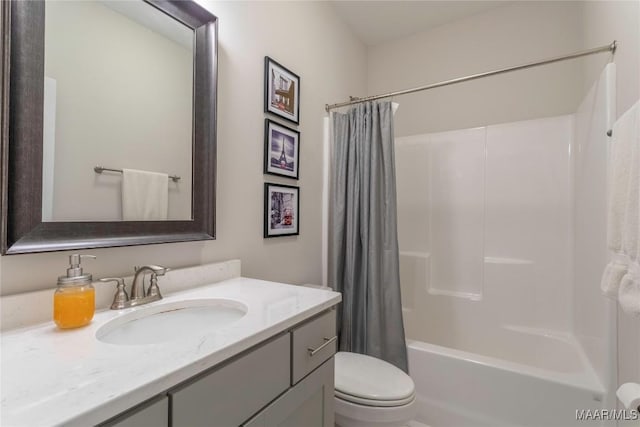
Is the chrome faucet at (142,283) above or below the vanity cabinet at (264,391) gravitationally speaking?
above

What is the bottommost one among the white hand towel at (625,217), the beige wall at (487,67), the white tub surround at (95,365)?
the white tub surround at (95,365)

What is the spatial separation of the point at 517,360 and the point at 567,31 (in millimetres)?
2223

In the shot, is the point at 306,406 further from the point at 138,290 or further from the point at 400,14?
the point at 400,14

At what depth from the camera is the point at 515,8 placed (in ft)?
7.02

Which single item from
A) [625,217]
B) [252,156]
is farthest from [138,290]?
[625,217]

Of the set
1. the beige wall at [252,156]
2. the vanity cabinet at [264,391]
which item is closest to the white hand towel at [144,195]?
the beige wall at [252,156]

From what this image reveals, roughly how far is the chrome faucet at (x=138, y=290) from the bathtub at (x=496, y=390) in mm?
1332

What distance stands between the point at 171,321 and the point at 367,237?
1097 millimetres

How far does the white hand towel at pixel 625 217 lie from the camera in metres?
0.81

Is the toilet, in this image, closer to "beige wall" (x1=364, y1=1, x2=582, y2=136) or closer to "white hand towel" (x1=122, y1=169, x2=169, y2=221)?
"white hand towel" (x1=122, y1=169, x2=169, y2=221)

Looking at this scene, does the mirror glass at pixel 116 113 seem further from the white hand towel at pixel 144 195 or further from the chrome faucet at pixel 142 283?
the chrome faucet at pixel 142 283

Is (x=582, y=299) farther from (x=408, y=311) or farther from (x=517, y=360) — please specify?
(x=408, y=311)

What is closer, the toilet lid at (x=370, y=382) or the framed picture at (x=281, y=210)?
the toilet lid at (x=370, y=382)

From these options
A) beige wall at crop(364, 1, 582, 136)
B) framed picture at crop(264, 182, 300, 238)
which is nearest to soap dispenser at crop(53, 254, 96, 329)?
framed picture at crop(264, 182, 300, 238)
